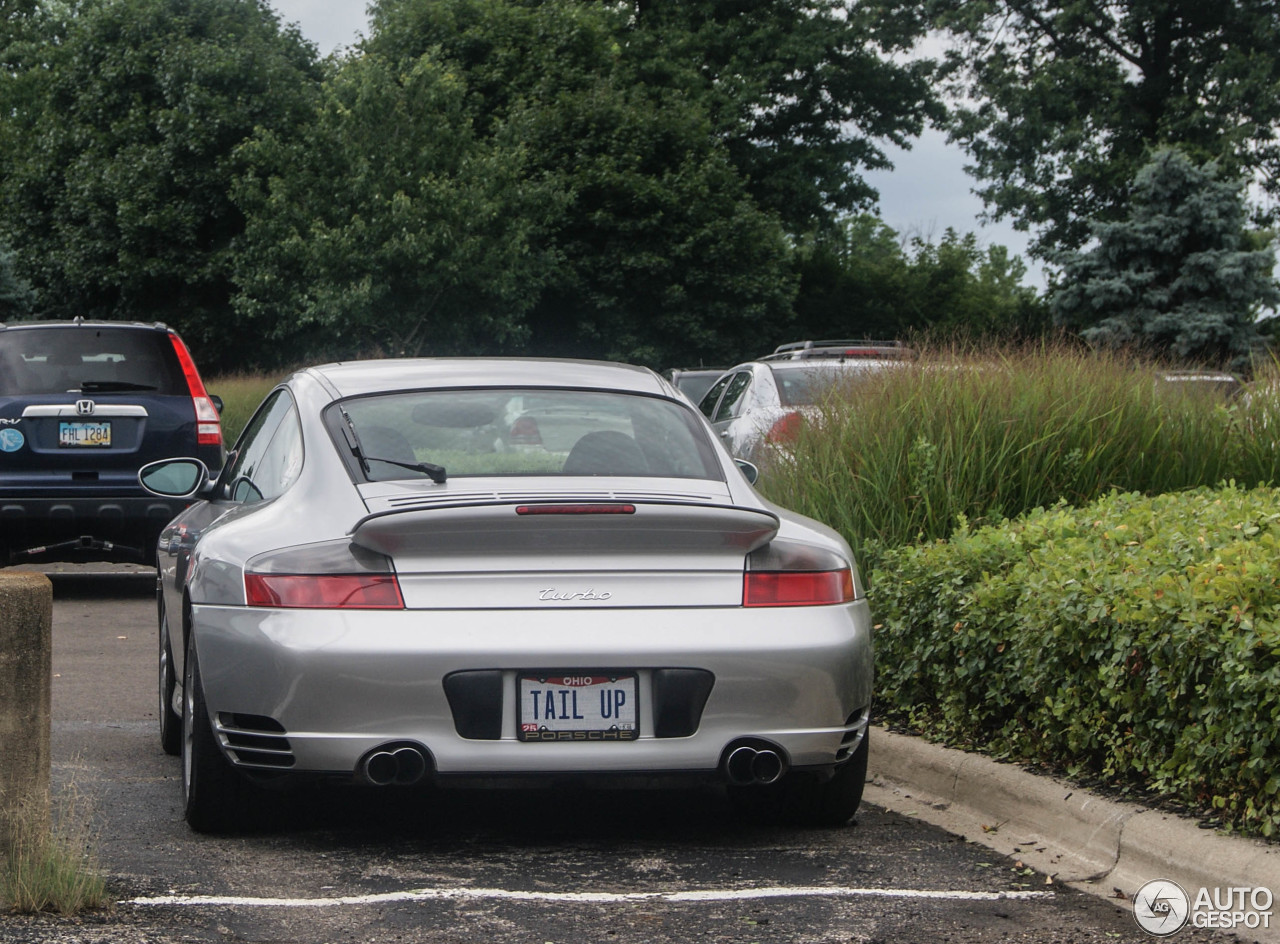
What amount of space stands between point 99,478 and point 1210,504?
7.79m

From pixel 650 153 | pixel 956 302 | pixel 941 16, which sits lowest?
pixel 956 302

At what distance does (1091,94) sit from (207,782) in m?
43.1

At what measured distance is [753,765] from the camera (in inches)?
190

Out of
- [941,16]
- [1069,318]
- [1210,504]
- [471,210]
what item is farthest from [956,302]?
[1210,504]

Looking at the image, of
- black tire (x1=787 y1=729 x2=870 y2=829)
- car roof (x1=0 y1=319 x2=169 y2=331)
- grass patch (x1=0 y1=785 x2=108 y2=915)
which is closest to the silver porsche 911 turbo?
black tire (x1=787 y1=729 x2=870 y2=829)

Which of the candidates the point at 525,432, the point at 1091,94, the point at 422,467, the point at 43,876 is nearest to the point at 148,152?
the point at 1091,94

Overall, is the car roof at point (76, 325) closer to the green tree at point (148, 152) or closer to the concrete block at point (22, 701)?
the concrete block at point (22, 701)

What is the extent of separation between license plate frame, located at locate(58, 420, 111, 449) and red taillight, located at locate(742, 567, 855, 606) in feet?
26.6

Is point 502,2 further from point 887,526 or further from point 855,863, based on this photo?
point 855,863

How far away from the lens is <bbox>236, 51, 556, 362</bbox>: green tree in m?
34.8

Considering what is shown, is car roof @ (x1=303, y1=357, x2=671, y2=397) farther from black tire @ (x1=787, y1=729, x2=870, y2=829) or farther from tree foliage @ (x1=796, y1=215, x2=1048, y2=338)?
tree foliage @ (x1=796, y1=215, x2=1048, y2=338)

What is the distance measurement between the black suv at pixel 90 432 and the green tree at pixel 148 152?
34.1 m

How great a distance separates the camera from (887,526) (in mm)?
8281

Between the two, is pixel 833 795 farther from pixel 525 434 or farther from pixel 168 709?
pixel 168 709
